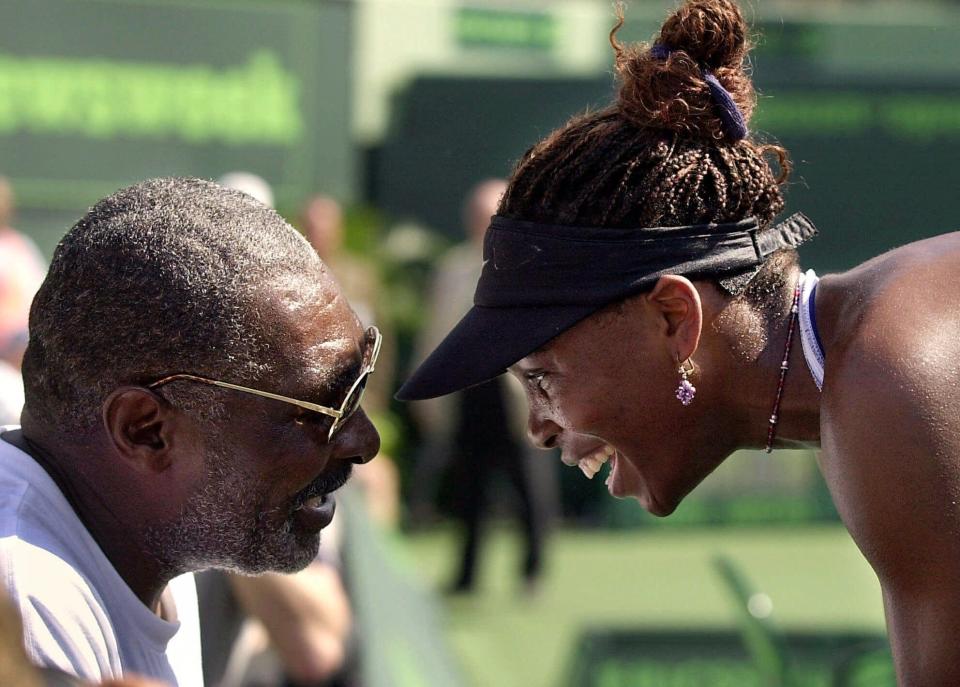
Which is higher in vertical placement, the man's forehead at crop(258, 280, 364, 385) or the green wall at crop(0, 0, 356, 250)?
the man's forehead at crop(258, 280, 364, 385)

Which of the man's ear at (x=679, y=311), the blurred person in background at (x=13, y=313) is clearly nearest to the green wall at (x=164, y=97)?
the blurred person in background at (x=13, y=313)

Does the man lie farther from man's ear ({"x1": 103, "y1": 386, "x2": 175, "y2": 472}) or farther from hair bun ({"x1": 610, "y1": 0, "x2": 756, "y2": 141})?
hair bun ({"x1": 610, "y1": 0, "x2": 756, "y2": 141})

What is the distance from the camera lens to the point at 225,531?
83.7 inches

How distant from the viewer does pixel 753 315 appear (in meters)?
2.27

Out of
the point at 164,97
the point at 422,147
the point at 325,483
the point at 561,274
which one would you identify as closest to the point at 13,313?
the point at 325,483

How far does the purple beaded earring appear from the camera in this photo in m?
2.26

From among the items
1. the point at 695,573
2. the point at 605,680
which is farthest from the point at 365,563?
the point at 695,573

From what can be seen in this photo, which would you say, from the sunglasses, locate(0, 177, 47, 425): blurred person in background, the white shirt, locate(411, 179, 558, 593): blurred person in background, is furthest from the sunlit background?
the white shirt

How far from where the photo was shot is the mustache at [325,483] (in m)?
2.20

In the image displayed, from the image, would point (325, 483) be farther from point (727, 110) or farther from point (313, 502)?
point (727, 110)


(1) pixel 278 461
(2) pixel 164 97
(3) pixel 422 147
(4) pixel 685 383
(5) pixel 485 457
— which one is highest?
(4) pixel 685 383

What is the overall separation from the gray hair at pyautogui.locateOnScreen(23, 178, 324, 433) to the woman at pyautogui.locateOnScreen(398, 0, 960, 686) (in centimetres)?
37

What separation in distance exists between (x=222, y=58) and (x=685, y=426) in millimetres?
8928

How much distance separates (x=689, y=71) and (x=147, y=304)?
0.95 meters
